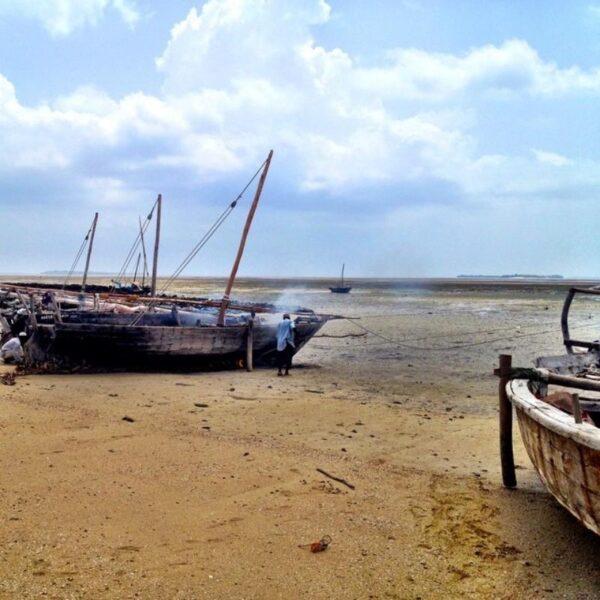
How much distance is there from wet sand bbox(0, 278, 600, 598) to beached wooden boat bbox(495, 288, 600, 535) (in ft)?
1.88

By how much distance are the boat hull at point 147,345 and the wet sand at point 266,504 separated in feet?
7.90

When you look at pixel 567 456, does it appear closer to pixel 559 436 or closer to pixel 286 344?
pixel 559 436

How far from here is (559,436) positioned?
4324mm

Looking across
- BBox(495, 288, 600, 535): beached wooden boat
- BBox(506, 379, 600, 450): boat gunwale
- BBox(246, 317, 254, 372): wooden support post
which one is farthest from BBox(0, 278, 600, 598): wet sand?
BBox(246, 317, 254, 372): wooden support post

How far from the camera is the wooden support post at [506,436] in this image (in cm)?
616

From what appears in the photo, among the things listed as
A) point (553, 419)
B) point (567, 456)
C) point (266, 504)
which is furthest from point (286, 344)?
point (567, 456)

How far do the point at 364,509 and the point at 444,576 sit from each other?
124 cm

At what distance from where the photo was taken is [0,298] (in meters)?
23.2

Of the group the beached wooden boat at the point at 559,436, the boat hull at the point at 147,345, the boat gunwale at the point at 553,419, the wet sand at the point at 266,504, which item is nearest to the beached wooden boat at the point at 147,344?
the boat hull at the point at 147,345

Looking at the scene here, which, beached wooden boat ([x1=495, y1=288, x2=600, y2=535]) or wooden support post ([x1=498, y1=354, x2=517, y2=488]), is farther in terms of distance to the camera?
wooden support post ([x1=498, y1=354, x2=517, y2=488])

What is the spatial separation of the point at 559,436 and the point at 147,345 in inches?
423

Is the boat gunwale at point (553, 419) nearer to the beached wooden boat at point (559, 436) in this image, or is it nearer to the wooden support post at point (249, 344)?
the beached wooden boat at point (559, 436)

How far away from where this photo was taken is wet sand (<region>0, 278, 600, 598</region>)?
420 cm

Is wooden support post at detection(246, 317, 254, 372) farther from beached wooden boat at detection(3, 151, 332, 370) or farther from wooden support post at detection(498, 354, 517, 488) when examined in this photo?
wooden support post at detection(498, 354, 517, 488)
